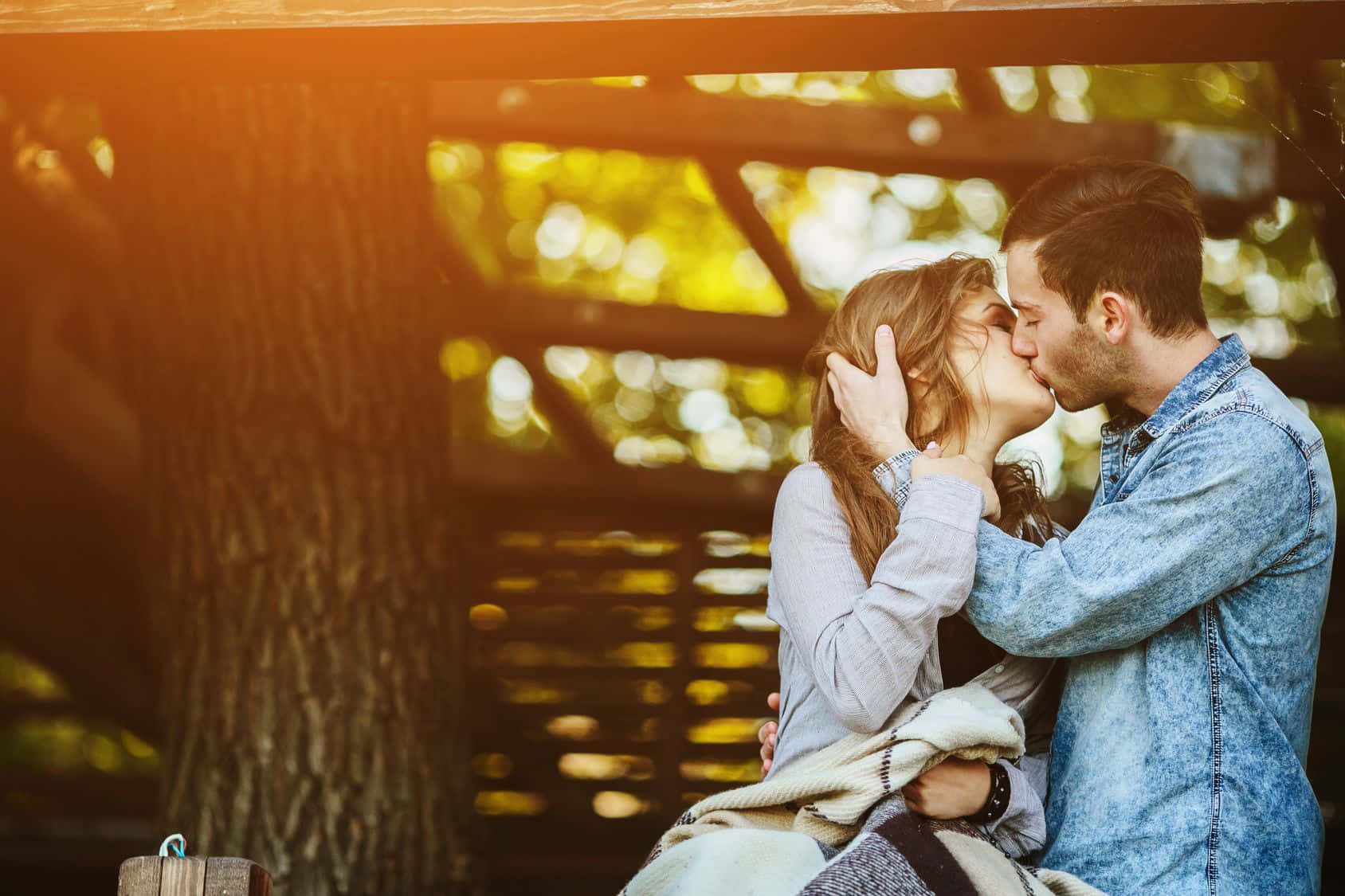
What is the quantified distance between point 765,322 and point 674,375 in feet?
13.0

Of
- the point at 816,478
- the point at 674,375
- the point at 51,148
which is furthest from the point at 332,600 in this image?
the point at 674,375

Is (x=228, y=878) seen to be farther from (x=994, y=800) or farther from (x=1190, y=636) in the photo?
(x=1190, y=636)

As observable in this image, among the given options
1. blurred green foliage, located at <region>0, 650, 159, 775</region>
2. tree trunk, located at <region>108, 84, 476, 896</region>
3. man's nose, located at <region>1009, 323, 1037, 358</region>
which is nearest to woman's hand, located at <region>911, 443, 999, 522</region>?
man's nose, located at <region>1009, 323, 1037, 358</region>

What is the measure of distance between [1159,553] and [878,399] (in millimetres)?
570

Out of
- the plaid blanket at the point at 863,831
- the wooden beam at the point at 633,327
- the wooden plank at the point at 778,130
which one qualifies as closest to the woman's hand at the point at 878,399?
the plaid blanket at the point at 863,831

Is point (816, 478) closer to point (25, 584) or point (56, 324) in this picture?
point (56, 324)

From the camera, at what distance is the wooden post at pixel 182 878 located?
194cm

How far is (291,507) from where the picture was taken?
3439mm

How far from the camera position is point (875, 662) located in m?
2.04

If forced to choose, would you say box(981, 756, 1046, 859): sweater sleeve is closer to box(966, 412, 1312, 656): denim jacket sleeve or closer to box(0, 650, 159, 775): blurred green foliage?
box(966, 412, 1312, 656): denim jacket sleeve

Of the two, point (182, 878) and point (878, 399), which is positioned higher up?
point (878, 399)

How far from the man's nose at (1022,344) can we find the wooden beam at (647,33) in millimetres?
466

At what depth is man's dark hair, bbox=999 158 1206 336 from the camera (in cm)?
235

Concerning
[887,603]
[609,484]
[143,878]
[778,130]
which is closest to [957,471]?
[887,603]
